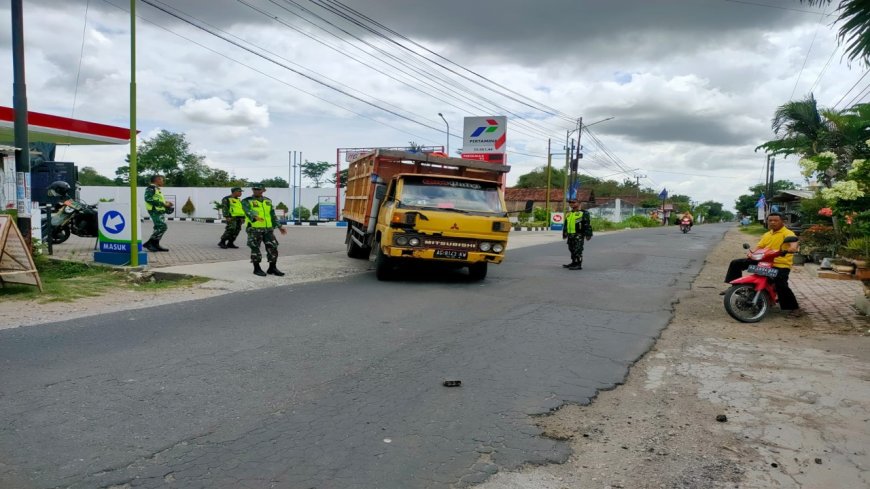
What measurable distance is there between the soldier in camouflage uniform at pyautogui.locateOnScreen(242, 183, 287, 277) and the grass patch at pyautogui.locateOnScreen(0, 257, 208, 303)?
1.10 metres

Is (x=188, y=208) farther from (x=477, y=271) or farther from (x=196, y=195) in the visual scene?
(x=477, y=271)

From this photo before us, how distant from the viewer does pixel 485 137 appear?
125 feet

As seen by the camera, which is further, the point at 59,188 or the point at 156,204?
the point at 59,188

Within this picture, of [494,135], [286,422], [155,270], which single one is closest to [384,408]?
[286,422]

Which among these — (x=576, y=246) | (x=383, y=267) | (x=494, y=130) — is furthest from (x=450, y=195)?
(x=494, y=130)

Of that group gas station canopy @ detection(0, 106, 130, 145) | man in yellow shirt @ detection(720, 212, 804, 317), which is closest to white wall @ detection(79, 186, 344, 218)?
gas station canopy @ detection(0, 106, 130, 145)

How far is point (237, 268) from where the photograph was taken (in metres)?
11.9

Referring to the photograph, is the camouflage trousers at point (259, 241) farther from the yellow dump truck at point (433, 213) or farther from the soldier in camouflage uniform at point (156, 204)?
the soldier in camouflage uniform at point (156, 204)

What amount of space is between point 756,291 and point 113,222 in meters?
10.5

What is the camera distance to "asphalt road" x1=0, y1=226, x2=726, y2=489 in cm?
330

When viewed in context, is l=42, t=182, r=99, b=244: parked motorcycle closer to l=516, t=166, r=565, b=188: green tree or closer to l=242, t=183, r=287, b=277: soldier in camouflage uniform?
l=242, t=183, r=287, b=277: soldier in camouflage uniform

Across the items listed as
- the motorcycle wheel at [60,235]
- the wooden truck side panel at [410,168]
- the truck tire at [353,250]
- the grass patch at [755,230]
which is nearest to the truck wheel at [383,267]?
the wooden truck side panel at [410,168]

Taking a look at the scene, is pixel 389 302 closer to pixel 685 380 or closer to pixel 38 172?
pixel 685 380

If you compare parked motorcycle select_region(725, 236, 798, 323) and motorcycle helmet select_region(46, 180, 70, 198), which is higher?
motorcycle helmet select_region(46, 180, 70, 198)
